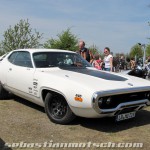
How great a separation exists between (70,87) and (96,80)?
563 mm

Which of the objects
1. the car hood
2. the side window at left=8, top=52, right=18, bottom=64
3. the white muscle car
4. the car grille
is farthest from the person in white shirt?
the car grille

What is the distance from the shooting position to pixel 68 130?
525 cm

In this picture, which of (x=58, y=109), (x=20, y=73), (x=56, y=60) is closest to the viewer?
(x=58, y=109)

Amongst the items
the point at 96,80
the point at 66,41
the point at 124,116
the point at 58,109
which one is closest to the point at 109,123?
the point at 124,116

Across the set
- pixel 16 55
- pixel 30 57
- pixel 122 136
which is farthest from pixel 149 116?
pixel 16 55

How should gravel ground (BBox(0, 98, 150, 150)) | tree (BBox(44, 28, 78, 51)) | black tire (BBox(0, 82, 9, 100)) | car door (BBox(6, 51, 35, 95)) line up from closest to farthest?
gravel ground (BBox(0, 98, 150, 150)) → car door (BBox(6, 51, 35, 95)) → black tire (BBox(0, 82, 9, 100)) → tree (BBox(44, 28, 78, 51))

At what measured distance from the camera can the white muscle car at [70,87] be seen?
5.03 m

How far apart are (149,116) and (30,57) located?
9.60 feet

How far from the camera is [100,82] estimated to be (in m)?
5.37

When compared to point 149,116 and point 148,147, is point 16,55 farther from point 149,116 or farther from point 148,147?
point 148,147

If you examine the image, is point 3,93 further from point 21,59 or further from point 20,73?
point 20,73

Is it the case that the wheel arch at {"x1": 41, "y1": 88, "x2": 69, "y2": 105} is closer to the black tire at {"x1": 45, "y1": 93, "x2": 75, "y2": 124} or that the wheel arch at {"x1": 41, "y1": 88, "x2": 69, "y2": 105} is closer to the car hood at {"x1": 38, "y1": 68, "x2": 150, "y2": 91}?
the black tire at {"x1": 45, "y1": 93, "x2": 75, "y2": 124}

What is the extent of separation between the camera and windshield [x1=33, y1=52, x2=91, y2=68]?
21.4 ft

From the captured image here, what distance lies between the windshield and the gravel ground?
1.06 meters
